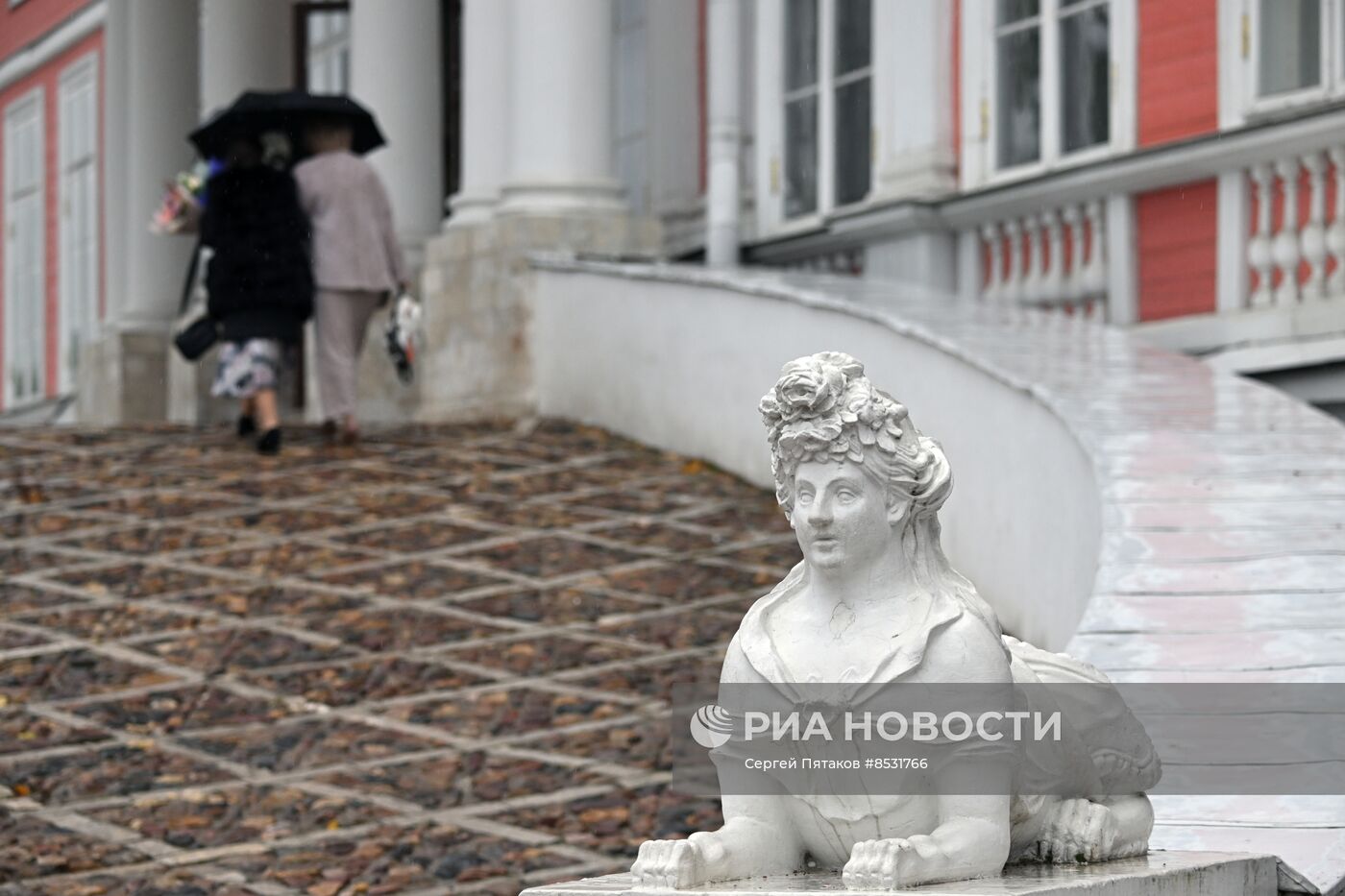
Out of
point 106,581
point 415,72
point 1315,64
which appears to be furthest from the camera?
point 415,72

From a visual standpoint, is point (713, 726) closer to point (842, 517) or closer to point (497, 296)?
point (842, 517)

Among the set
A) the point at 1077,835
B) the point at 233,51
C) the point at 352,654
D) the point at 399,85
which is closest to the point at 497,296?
the point at 399,85

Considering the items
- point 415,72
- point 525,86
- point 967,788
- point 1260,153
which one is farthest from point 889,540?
point 415,72

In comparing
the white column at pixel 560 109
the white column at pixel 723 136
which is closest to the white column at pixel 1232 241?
the white column at pixel 723 136

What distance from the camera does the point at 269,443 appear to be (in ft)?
40.8

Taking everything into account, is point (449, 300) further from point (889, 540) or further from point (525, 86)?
point (889, 540)

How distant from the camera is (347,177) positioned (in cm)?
1292

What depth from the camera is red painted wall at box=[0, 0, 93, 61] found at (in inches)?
979


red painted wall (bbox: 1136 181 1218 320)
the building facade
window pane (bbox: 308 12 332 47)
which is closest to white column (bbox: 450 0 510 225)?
the building facade

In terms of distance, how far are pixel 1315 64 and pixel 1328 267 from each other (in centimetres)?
94

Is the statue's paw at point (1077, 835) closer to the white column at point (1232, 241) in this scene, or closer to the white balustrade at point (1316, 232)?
the white balustrade at point (1316, 232)

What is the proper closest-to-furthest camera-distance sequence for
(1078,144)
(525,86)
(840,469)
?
(840,469)
(1078,144)
(525,86)

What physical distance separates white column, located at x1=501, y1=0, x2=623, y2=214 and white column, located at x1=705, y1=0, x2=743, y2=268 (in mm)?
617

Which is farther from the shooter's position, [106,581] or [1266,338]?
[1266,338]
